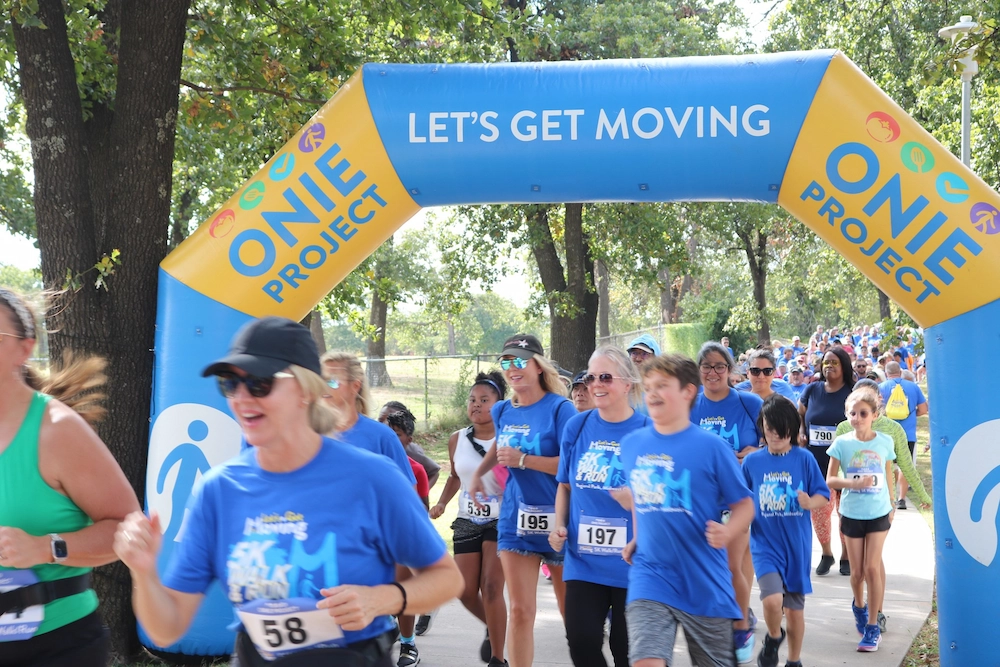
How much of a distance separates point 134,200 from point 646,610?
416 centimetres

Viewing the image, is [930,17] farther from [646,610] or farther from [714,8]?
[646,610]

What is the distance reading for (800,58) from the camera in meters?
6.11

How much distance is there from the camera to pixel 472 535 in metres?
6.44

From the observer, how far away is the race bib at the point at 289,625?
101 inches

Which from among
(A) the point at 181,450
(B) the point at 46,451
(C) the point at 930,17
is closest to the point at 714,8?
(C) the point at 930,17

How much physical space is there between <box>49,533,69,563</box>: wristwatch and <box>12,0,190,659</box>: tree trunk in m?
3.66

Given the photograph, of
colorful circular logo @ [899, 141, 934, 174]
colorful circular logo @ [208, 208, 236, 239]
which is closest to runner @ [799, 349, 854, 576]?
colorful circular logo @ [899, 141, 934, 174]

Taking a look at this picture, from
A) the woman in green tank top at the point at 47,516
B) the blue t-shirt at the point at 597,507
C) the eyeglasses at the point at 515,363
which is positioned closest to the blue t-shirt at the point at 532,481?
the eyeglasses at the point at 515,363

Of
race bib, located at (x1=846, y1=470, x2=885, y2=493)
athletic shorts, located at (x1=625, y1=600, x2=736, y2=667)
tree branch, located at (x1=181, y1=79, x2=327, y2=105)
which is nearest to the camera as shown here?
athletic shorts, located at (x1=625, y1=600, x2=736, y2=667)

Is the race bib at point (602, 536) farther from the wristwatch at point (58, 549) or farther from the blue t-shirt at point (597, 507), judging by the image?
the wristwatch at point (58, 549)

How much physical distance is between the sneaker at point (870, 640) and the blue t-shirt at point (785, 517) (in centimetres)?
88

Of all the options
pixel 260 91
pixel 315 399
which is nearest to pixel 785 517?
pixel 315 399

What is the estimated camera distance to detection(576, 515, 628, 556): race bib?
5.12 m

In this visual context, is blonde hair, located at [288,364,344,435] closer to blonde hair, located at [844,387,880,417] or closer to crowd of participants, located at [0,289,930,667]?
crowd of participants, located at [0,289,930,667]
